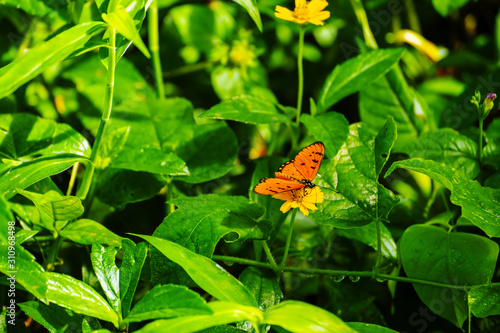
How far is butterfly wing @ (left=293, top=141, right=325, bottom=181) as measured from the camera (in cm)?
72

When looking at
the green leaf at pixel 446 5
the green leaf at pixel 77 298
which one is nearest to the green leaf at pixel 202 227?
the green leaf at pixel 77 298

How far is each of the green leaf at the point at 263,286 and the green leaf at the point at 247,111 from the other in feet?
1.01

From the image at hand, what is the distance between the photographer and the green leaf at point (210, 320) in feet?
1.77

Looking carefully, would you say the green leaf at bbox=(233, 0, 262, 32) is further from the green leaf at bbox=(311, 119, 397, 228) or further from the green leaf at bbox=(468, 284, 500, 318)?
the green leaf at bbox=(468, 284, 500, 318)

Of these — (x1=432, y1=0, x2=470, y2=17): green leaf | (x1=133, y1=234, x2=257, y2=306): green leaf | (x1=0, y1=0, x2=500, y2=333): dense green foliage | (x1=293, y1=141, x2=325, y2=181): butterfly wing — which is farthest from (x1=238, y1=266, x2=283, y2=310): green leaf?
(x1=432, y1=0, x2=470, y2=17): green leaf

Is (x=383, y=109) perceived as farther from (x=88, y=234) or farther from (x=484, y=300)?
(x=88, y=234)

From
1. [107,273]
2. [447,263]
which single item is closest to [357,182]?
[447,263]

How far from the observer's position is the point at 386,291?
1.03 meters

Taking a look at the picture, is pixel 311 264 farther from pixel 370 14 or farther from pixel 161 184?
pixel 370 14

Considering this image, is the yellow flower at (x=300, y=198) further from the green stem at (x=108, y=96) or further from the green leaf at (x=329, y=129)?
the green stem at (x=108, y=96)

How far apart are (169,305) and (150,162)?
0.35 meters

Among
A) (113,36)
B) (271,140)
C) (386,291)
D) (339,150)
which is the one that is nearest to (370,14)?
(271,140)

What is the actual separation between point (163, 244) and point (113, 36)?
1.21 feet

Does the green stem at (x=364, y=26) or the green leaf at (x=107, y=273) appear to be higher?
the green stem at (x=364, y=26)
